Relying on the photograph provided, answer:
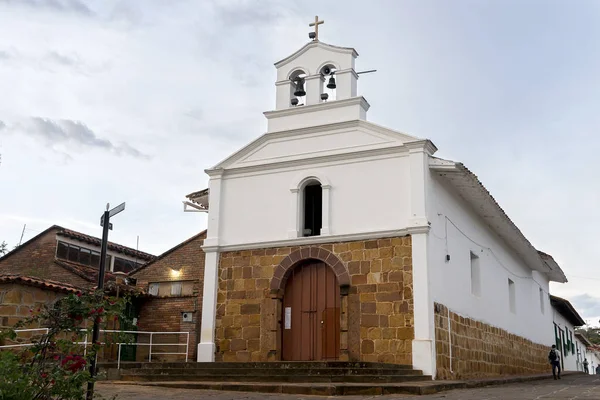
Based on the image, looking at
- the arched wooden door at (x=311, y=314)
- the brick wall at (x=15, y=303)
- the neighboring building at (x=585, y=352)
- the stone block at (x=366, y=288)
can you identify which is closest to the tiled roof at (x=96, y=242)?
the brick wall at (x=15, y=303)

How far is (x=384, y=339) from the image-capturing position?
1370 centimetres

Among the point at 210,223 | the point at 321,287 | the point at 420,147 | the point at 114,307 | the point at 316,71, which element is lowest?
the point at 114,307

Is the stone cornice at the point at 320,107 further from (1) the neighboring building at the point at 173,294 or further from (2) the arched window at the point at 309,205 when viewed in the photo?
(1) the neighboring building at the point at 173,294

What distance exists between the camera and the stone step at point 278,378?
1137 centimetres

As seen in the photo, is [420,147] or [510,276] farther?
[510,276]

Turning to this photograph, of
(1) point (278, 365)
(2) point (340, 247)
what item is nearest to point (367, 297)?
(2) point (340, 247)

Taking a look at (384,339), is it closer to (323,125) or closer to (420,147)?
(420,147)

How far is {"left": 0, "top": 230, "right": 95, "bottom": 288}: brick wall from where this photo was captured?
72.0 feet

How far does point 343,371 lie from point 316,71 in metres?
7.42

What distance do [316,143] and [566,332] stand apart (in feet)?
82.1

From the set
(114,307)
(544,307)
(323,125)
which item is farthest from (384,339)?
(544,307)

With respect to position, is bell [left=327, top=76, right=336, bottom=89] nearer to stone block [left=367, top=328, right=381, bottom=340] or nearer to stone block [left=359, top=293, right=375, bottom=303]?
stone block [left=359, top=293, right=375, bottom=303]

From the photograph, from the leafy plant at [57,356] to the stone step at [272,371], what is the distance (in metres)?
5.52

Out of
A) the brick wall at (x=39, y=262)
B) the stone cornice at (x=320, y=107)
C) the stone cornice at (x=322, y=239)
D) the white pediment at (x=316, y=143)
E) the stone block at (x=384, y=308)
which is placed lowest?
the stone block at (x=384, y=308)
